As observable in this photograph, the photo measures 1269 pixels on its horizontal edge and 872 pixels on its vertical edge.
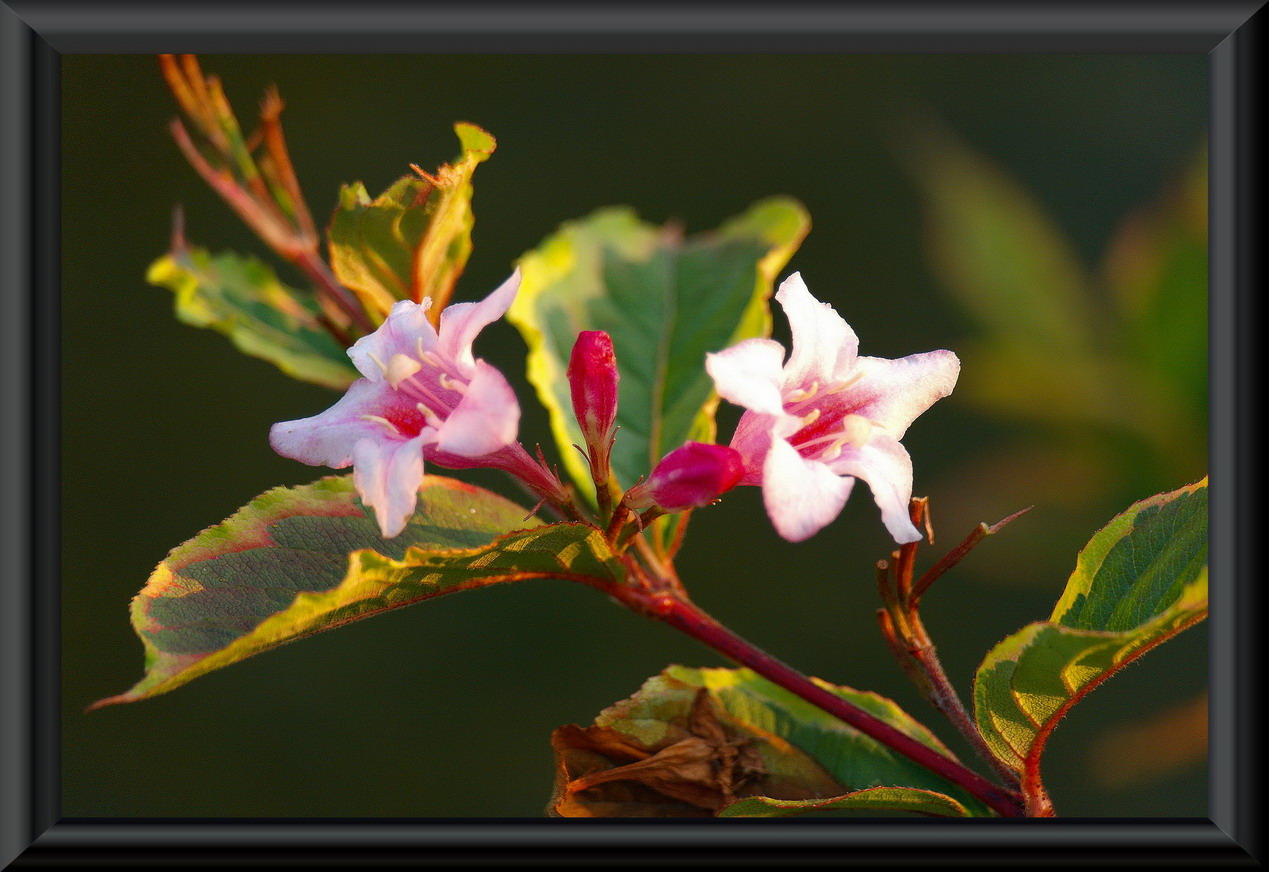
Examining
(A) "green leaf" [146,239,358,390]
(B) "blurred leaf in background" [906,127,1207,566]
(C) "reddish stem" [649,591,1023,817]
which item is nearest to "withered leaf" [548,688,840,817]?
(C) "reddish stem" [649,591,1023,817]

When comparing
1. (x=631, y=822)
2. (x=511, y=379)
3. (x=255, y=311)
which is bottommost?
(x=631, y=822)

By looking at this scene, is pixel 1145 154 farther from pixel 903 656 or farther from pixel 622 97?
pixel 903 656

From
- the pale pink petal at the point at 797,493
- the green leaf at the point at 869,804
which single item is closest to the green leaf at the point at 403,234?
the pale pink petal at the point at 797,493

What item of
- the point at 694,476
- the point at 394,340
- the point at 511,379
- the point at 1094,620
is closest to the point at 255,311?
the point at 394,340

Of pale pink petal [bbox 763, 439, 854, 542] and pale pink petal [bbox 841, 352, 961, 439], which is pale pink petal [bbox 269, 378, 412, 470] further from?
pale pink petal [bbox 841, 352, 961, 439]

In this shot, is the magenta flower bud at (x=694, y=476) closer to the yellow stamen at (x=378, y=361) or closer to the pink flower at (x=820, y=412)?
the pink flower at (x=820, y=412)

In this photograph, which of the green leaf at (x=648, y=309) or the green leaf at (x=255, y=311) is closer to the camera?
the green leaf at (x=648, y=309)

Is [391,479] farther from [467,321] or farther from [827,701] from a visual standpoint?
[827,701]
